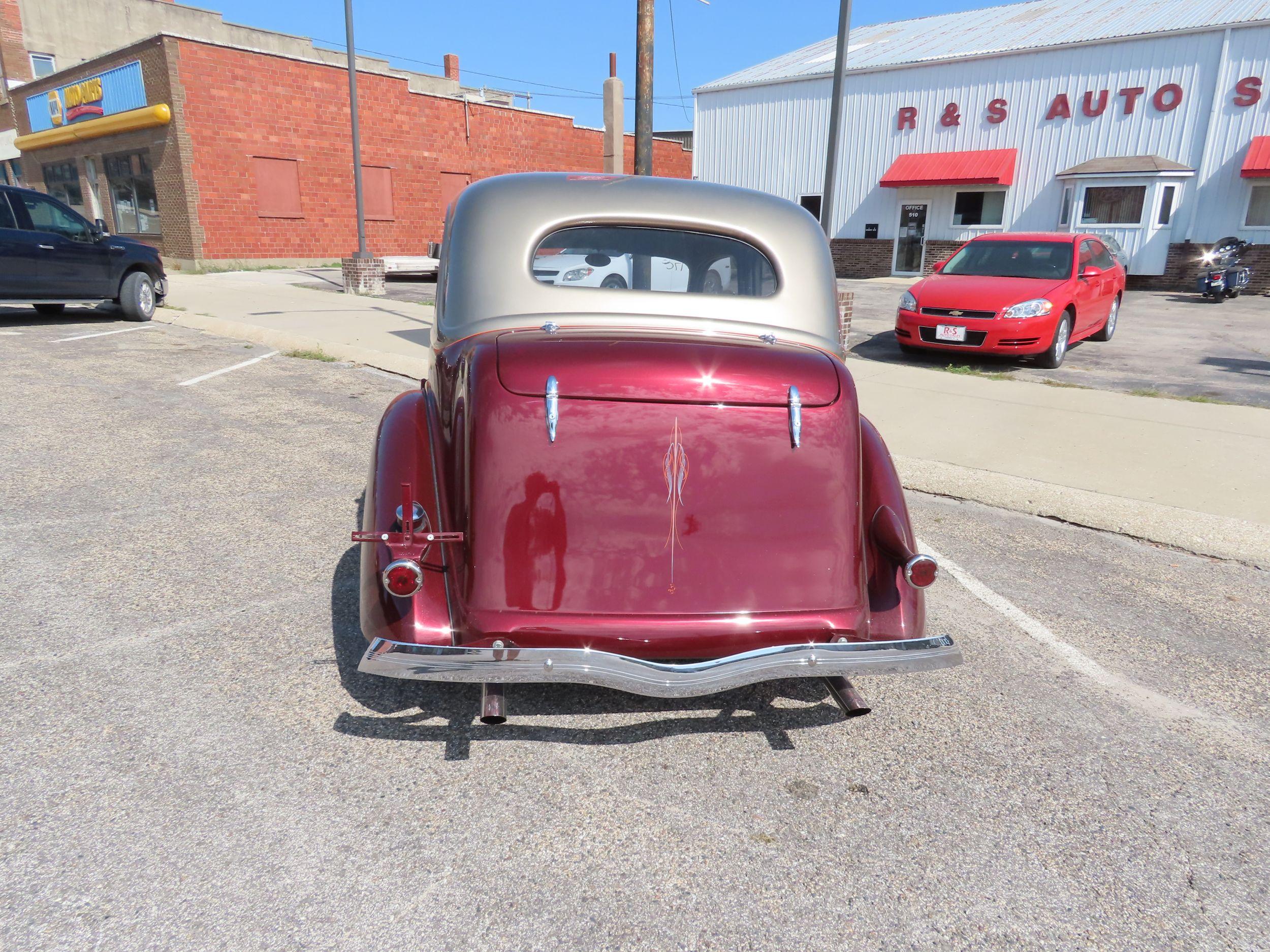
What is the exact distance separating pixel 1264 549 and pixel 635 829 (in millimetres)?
4101

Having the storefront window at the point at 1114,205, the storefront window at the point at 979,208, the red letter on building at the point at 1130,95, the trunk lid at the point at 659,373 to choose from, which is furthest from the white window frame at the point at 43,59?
the trunk lid at the point at 659,373

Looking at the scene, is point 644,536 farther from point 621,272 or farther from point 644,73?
point 644,73

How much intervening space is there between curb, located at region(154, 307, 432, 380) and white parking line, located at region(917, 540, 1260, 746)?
5.70 m

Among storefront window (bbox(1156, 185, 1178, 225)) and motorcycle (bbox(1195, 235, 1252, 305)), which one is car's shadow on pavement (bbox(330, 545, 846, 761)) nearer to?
motorcycle (bbox(1195, 235, 1252, 305))

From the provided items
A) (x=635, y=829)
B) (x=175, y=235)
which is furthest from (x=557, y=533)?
(x=175, y=235)

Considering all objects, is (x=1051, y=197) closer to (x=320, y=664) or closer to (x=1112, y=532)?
(x=1112, y=532)

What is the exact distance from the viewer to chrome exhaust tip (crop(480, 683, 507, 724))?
2.53m

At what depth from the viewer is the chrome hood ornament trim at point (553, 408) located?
8.49 feet

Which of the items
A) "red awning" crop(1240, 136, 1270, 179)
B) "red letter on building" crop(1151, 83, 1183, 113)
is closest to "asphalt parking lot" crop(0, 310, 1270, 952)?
"red awning" crop(1240, 136, 1270, 179)

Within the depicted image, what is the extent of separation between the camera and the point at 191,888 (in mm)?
2150

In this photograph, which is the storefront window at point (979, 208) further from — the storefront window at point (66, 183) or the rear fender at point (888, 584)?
the storefront window at point (66, 183)

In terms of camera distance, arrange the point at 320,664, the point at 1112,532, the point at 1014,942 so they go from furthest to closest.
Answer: the point at 1112,532 → the point at 320,664 → the point at 1014,942

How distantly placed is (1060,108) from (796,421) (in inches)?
993

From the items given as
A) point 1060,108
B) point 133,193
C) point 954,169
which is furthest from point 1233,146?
point 133,193
